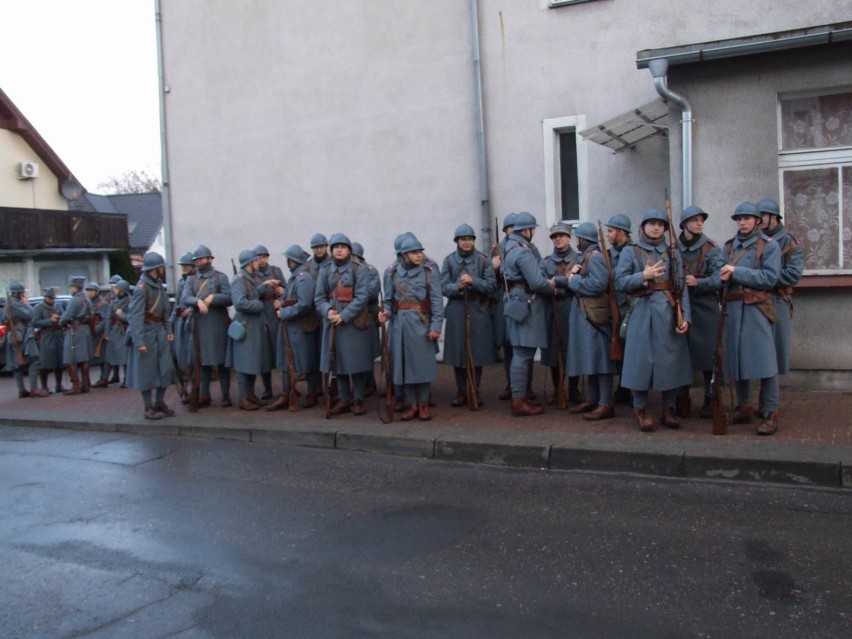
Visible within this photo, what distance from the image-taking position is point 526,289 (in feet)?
30.3

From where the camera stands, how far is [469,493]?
23.0 feet

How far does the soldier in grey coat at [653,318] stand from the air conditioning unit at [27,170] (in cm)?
3171

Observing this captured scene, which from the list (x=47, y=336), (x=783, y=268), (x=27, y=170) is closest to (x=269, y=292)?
(x=47, y=336)

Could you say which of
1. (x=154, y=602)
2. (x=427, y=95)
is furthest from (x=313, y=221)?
(x=154, y=602)

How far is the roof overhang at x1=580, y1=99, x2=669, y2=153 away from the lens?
35.9ft

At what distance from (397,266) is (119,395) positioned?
6.39m

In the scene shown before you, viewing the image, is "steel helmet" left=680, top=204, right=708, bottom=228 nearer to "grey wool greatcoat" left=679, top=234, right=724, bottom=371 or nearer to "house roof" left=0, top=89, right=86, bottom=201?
"grey wool greatcoat" left=679, top=234, right=724, bottom=371

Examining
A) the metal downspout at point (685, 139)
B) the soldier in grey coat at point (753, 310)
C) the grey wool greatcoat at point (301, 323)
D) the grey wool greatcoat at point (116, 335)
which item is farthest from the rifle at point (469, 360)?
the grey wool greatcoat at point (116, 335)

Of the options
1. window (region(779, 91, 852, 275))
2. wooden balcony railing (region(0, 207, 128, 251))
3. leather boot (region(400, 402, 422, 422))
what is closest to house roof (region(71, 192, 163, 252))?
wooden balcony railing (region(0, 207, 128, 251))

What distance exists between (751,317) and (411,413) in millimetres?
3619

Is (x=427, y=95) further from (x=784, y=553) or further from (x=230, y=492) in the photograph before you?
(x=784, y=553)

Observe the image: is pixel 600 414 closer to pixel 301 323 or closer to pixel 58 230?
pixel 301 323

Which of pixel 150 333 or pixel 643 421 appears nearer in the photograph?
pixel 643 421

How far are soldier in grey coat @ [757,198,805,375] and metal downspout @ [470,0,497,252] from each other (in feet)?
17.6
